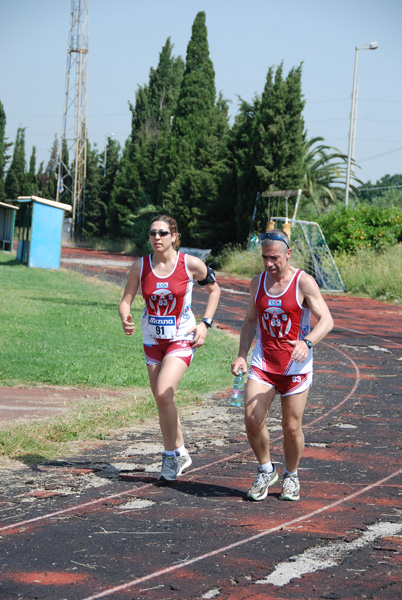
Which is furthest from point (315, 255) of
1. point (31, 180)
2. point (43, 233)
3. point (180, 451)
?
point (31, 180)

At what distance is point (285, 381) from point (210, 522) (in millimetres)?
1097

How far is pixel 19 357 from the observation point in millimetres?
10867

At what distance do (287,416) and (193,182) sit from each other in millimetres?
36971

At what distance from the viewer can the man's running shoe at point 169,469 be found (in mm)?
5930

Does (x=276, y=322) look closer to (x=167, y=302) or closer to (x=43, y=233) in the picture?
(x=167, y=302)

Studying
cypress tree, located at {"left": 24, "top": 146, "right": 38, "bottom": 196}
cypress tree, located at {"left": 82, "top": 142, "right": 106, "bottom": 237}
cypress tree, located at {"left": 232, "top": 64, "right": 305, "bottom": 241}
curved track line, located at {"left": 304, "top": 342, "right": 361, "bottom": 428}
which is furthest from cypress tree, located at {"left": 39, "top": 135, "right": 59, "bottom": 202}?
curved track line, located at {"left": 304, "top": 342, "right": 361, "bottom": 428}

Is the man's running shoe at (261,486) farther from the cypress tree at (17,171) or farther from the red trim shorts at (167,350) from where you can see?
the cypress tree at (17,171)

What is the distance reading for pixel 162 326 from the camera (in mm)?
5949

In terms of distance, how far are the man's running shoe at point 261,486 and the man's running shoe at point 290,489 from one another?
108mm

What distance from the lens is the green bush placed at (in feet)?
96.4

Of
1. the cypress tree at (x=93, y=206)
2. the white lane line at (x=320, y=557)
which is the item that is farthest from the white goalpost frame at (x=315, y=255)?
the cypress tree at (x=93, y=206)

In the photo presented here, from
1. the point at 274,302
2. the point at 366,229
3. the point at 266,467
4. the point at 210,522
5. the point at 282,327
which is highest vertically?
the point at 366,229

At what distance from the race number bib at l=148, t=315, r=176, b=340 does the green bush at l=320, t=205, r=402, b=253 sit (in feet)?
78.6

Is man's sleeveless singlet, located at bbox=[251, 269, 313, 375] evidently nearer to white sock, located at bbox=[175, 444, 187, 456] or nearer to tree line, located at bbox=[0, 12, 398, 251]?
white sock, located at bbox=[175, 444, 187, 456]
